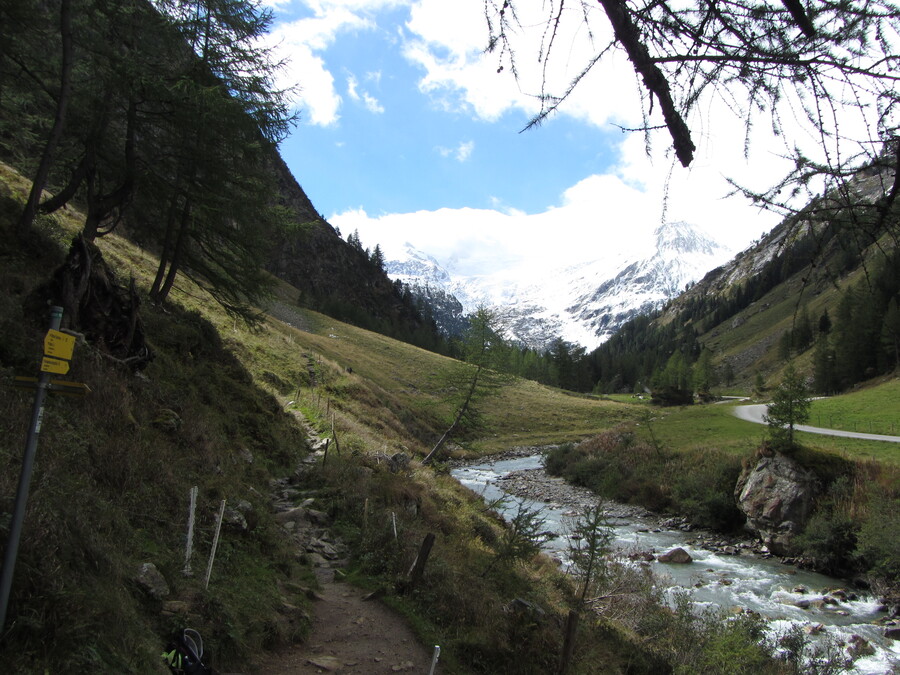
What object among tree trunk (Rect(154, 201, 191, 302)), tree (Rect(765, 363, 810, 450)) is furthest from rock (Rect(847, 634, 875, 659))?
tree trunk (Rect(154, 201, 191, 302))

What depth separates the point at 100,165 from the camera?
13297mm

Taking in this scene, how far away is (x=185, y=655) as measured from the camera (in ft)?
15.4

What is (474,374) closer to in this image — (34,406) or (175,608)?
(175,608)

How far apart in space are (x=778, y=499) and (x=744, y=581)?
5.45m

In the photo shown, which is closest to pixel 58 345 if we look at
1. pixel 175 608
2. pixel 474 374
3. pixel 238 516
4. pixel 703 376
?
pixel 175 608

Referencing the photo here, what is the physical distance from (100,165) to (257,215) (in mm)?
4203

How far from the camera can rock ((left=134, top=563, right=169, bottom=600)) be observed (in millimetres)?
5211

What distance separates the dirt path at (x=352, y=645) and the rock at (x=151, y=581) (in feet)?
4.88

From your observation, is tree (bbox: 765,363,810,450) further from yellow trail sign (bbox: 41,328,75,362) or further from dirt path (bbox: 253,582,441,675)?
yellow trail sign (bbox: 41,328,75,362)

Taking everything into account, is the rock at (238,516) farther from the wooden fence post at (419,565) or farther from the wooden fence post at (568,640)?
the wooden fence post at (568,640)

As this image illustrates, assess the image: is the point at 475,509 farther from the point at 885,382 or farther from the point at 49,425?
the point at 885,382

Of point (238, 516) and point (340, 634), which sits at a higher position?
point (238, 516)

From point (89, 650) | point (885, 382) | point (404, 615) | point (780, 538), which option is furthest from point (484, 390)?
point (885, 382)

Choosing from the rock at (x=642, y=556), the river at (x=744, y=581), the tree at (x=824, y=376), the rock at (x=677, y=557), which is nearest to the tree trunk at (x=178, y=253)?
the river at (x=744, y=581)
